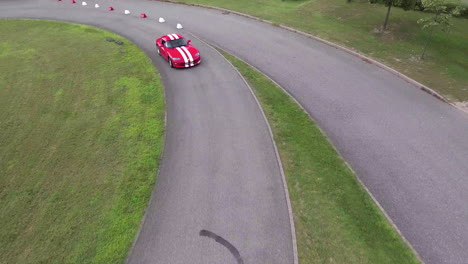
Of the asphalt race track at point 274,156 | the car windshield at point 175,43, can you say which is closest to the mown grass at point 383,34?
the asphalt race track at point 274,156

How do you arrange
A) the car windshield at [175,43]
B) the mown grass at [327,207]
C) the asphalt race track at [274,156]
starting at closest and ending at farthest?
the mown grass at [327,207] < the asphalt race track at [274,156] < the car windshield at [175,43]

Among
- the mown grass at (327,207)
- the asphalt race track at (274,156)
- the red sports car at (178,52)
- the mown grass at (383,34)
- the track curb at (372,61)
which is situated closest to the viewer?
the mown grass at (327,207)

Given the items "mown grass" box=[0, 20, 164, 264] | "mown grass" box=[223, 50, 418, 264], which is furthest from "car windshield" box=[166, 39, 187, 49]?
"mown grass" box=[223, 50, 418, 264]

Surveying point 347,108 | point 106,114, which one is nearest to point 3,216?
point 106,114

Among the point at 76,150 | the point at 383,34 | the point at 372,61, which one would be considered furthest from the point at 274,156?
the point at 383,34

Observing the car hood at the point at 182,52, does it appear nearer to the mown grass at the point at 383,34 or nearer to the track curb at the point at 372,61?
the track curb at the point at 372,61

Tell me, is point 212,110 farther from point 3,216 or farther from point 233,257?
point 3,216
